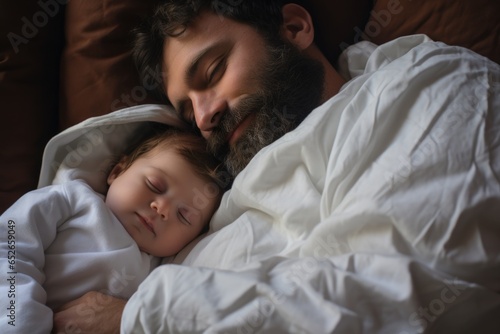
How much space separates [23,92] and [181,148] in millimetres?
434

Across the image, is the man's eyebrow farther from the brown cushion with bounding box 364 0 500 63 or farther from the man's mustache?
the brown cushion with bounding box 364 0 500 63

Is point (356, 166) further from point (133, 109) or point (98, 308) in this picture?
point (133, 109)

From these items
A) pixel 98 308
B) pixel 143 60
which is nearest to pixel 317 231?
pixel 98 308

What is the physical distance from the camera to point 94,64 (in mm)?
1224

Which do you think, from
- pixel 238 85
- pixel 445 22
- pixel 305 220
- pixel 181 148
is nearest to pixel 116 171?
pixel 181 148

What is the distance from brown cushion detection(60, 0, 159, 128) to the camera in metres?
1.21

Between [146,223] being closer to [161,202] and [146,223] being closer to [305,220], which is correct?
[161,202]

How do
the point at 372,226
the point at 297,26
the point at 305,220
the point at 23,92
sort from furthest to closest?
the point at 297,26 → the point at 23,92 → the point at 305,220 → the point at 372,226

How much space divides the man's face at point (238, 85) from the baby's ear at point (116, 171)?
0.77 feet

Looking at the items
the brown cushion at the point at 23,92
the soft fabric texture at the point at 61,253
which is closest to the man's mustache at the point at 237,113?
the soft fabric texture at the point at 61,253

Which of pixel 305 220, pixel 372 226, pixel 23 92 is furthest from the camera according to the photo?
pixel 23 92

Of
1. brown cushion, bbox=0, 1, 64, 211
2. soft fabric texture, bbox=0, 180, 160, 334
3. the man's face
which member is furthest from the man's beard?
brown cushion, bbox=0, 1, 64, 211

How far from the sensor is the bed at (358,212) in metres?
0.65

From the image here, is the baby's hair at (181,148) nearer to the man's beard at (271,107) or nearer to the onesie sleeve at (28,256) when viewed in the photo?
the man's beard at (271,107)
